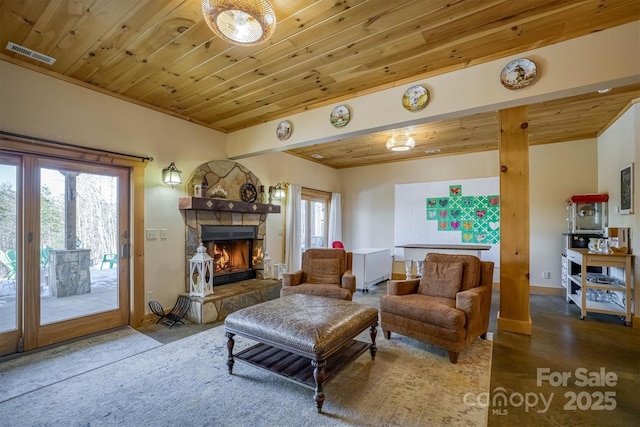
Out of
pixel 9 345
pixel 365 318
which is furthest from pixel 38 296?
pixel 365 318

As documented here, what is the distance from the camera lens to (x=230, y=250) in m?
4.70

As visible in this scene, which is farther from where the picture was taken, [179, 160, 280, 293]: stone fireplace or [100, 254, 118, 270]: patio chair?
[179, 160, 280, 293]: stone fireplace

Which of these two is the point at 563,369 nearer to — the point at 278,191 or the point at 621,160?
the point at 621,160

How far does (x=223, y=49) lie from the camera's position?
2.43 m

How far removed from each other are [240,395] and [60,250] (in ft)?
8.10

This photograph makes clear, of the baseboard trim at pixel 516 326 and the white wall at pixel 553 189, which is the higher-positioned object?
the white wall at pixel 553 189

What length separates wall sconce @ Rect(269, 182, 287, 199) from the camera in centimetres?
529

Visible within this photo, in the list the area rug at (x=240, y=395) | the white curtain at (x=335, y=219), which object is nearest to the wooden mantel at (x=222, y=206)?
the area rug at (x=240, y=395)

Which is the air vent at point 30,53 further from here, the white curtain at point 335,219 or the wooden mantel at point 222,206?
the white curtain at point 335,219

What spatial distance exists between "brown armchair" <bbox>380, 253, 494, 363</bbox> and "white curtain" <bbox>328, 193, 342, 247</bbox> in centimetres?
355

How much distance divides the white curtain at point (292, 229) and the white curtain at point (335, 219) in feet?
4.21

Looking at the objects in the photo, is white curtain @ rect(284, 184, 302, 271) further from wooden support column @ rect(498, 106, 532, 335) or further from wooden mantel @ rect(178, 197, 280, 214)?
wooden support column @ rect(498, 106, 532, 335)

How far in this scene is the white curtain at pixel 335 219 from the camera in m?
6.82

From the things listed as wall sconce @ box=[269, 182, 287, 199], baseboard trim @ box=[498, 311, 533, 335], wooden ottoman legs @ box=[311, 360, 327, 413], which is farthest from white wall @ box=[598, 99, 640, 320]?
wall sconce @ box=[269, 182, 287, 199]
